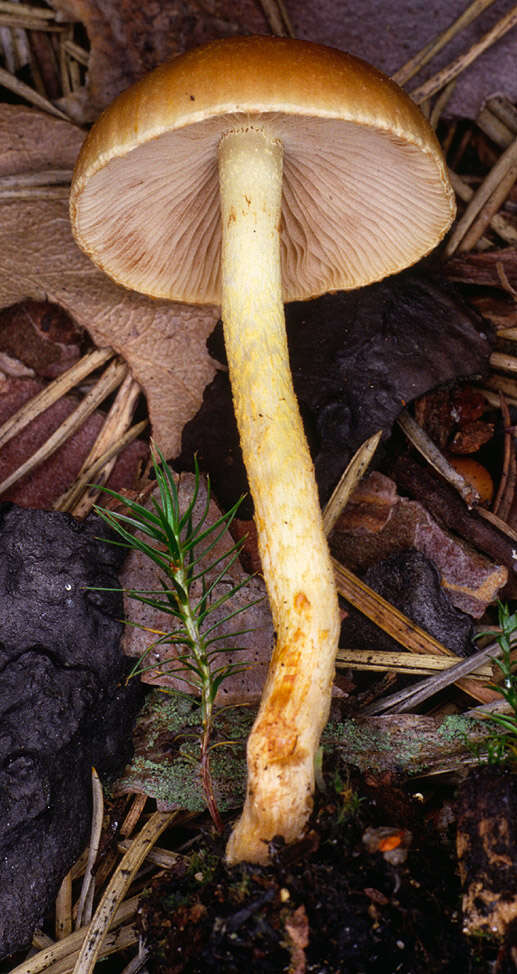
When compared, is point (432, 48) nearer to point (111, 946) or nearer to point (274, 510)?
point (274, 510)

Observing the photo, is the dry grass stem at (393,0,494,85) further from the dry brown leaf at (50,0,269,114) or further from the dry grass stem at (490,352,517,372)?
the dry grass stem at (490,352,517,372)

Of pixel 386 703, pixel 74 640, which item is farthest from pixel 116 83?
pixel 386 703

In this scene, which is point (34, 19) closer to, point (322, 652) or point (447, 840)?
Answer: point (322, 652)

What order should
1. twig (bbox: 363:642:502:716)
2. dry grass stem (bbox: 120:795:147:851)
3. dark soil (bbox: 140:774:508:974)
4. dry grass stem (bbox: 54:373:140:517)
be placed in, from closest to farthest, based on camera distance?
1. dark soil (bbox: 140:774:508:974)
2. dry grass stem (bbox: 120:795:147:851)
3. twig (bbox: 363:642:502:716)
4. dry grass stem (bbox: 54:373:140:517)

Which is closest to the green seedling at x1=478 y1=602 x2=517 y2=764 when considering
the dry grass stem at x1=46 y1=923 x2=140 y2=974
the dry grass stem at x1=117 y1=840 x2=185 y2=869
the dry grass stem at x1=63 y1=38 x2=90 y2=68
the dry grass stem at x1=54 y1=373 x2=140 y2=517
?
the dry grass stem at x1=117 y1=840 x2=185 y2=869

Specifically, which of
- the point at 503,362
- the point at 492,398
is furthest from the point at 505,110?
the point at 492,398
